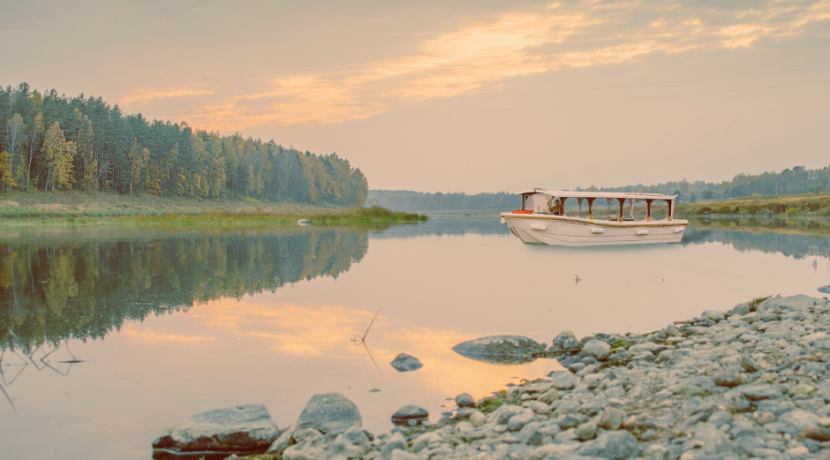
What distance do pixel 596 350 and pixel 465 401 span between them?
268cm

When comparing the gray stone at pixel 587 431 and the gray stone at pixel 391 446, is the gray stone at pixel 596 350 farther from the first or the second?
the gray stone at pixel 391 446

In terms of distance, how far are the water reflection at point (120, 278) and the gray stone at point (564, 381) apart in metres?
6.70

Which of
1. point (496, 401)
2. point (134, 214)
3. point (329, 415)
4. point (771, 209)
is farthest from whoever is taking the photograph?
point (771, 209)

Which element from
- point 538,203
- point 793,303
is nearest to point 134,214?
point 538,203

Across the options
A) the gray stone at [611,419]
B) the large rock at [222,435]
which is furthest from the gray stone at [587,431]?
the large rock at [222,435]

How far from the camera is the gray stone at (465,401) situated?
6.73 m

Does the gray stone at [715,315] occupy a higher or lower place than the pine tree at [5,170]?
lower

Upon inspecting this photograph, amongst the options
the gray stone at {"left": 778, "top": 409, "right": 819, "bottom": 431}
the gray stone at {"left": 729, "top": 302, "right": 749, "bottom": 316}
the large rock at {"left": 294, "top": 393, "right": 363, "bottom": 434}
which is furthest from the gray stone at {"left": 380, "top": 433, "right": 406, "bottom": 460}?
the gray stone at {"left": 729, "top": 302, "right": 749, "bottom": 316}

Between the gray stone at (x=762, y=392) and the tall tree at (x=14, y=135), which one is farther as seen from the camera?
the tall tree at (x=14, y=135)

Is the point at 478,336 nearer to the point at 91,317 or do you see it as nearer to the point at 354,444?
the point at 354,444

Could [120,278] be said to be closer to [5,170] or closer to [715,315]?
[715,315]

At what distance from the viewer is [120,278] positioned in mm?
16719

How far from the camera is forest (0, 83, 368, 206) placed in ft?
253

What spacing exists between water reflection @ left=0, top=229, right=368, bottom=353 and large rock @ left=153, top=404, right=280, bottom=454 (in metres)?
4.39
